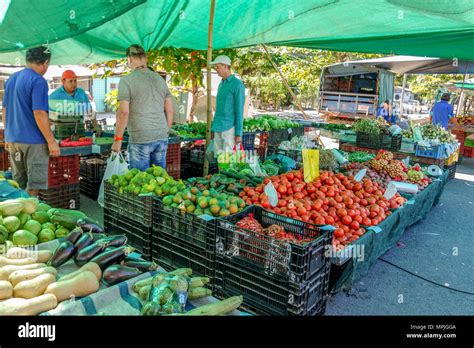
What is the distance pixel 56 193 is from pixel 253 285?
3.76m

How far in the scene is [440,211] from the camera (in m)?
7.29

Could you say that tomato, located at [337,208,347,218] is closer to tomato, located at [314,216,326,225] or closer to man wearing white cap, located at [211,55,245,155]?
tomato, located at [314,216,326,225]

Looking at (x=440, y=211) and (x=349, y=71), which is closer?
(x=440, y=211)

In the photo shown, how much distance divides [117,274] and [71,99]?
4878mm

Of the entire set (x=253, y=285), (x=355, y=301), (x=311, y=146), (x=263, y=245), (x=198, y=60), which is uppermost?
(x=198, y=60)

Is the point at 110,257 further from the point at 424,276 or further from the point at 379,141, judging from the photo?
the point at 379,141

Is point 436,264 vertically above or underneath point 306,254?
underneath

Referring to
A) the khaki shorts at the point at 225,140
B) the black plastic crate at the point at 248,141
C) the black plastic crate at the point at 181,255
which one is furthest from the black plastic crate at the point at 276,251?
the black plastic crate at the point at 248,141

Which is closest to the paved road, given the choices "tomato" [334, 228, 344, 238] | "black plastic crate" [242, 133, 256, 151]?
"tomato" [334, 228, 344, 238]

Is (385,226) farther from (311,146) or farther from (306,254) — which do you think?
(311,146)

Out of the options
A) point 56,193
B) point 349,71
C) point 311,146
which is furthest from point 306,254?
point 349,71

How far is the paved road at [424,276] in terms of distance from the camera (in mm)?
3939

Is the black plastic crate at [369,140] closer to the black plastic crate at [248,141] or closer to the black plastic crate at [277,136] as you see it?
the black plastic crate at [277,136]

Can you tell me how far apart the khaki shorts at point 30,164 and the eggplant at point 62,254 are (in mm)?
2835
